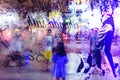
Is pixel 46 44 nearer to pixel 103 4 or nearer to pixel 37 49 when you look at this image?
pixel 37 49

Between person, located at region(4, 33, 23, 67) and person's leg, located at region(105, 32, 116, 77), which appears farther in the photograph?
person, located at region(4, 33, 23, 67)

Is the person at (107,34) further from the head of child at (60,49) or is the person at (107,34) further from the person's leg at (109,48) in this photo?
the head of child at (60,49)

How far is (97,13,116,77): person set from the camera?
10359mm

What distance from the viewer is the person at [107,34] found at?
34.0 feet

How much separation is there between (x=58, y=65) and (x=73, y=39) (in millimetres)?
674

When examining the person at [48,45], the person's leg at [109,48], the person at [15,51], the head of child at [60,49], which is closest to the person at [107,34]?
the person's leg at [109,48]

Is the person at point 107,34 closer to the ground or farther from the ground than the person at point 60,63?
farther from the ground

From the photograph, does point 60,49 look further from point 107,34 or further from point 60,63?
point 107,34

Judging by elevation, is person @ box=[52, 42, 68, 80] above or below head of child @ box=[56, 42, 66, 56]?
below

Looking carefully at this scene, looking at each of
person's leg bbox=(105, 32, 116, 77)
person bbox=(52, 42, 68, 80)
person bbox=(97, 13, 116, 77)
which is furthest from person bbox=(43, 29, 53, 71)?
person's leg bbox=(105, 32, 116, 77)

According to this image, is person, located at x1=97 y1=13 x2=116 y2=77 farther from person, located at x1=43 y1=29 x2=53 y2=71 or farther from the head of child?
person, located at x1=43 y1=29 x2=53 y2=71

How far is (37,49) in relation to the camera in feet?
34.3

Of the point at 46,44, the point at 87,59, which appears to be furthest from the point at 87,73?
the point at 46,44

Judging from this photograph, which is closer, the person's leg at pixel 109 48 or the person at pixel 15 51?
the person's leg at pixel 109 48
